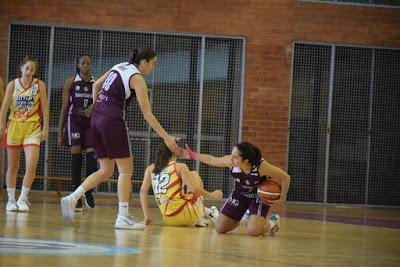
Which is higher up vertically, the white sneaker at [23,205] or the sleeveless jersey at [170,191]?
the sleeveless jersey at [170,191]

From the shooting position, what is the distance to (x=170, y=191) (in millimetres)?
9570

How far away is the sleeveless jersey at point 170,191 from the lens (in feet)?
31.4

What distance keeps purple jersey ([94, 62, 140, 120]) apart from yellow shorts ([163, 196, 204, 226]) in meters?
1.54

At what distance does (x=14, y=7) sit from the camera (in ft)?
53.6

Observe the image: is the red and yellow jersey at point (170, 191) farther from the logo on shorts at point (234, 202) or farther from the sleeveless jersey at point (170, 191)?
the logo on shorts at point (234, 202)

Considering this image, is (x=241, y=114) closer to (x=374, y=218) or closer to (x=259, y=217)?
(x=374, y=218)

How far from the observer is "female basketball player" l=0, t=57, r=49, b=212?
1040 centimetres

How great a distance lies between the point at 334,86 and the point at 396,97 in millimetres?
1268

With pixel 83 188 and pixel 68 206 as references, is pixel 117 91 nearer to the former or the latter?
pixel 83 188

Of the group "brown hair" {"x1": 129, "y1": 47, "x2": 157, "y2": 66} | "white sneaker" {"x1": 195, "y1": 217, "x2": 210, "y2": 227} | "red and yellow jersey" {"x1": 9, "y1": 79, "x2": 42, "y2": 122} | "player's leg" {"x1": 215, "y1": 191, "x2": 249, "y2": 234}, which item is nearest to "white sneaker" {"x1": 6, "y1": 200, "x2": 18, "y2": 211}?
"red and yellow jersey" {"x1": 9, "y1": 79, "x2": 42, "y2": 122}

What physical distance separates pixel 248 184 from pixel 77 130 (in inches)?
126

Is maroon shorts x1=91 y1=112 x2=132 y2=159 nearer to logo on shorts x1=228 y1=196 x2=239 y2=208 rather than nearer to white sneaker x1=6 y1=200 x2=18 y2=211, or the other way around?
logo on shorts x1=228 y1=196 x2=239 y2=208

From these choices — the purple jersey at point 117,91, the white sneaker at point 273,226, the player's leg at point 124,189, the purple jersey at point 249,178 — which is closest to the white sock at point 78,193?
the player's leg at point 124,189

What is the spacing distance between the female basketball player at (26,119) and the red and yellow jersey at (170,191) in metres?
1.60
